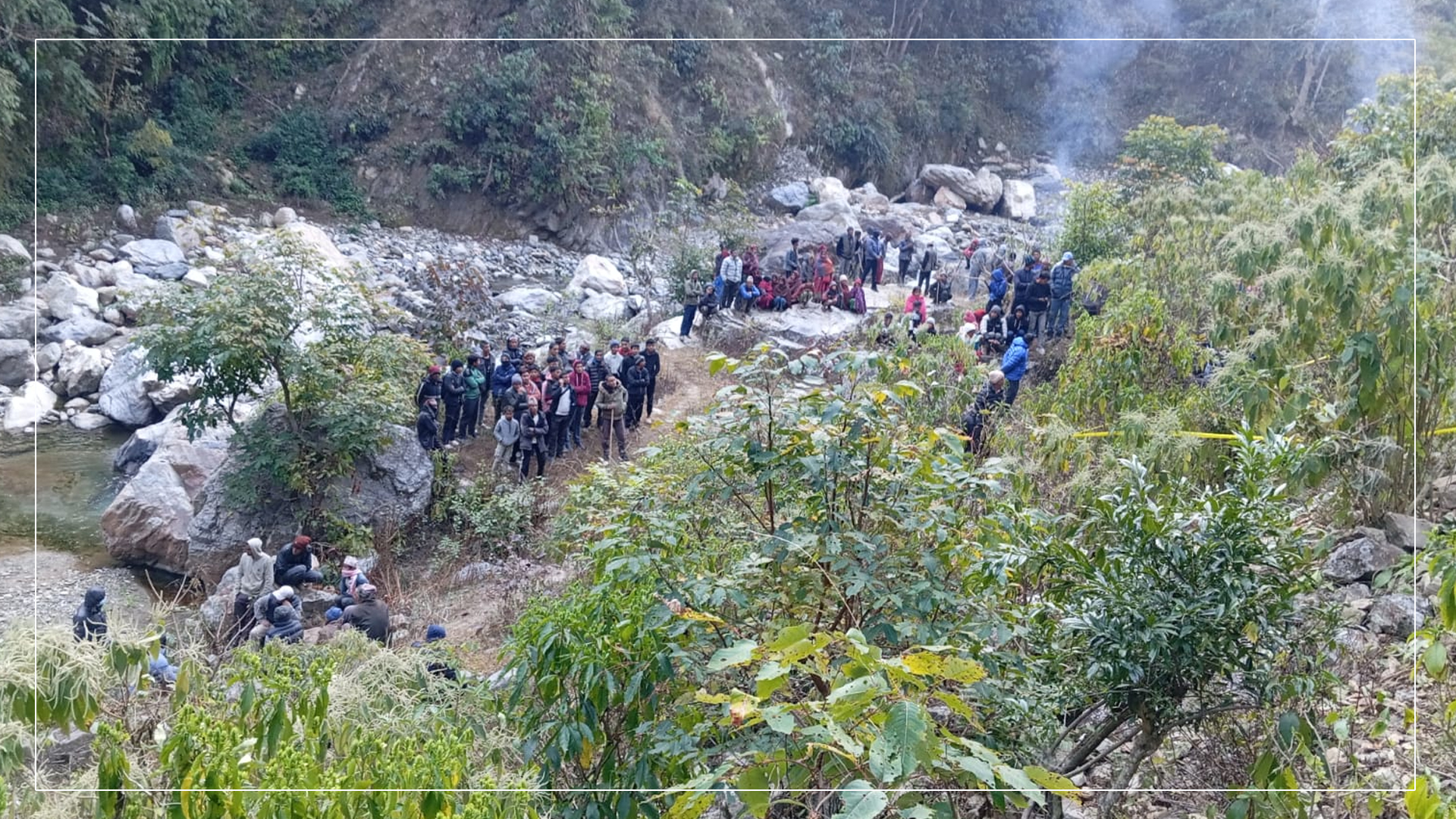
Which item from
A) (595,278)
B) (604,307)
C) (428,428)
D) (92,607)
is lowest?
(92,607)

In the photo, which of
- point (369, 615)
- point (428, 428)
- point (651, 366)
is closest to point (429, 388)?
point (428, 428)

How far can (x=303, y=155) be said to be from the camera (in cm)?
563

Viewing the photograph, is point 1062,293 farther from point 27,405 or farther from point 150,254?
point 27,405

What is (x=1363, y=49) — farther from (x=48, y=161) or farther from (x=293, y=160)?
(x=48, y=161)

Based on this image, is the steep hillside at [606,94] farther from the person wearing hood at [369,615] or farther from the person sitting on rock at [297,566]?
the person wearing hood at [369,615]

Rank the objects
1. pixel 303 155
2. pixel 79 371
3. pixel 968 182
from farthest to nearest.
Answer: pixel 968 182, pixel 79 371, pixel 303 155

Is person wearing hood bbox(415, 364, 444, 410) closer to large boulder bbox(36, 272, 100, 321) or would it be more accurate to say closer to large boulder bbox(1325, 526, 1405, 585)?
large boulder bbox(36, 272, 100, 321)

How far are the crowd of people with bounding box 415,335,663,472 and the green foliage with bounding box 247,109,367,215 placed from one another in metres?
1.21

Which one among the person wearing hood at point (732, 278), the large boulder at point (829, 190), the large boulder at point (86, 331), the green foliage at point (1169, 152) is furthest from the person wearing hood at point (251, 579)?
the green foliage at point (1169, 152)

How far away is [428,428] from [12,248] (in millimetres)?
2371

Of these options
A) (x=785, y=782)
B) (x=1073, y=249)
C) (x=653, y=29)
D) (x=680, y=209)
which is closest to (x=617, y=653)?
(x=785, y=782)

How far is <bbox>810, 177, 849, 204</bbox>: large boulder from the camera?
6.66 metres

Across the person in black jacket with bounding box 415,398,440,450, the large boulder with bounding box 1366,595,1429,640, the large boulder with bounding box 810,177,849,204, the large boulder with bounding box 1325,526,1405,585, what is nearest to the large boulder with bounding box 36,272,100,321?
the person in black jacket with bounding box 415,398,440,450

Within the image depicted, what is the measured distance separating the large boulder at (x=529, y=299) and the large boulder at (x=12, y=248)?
262cm
